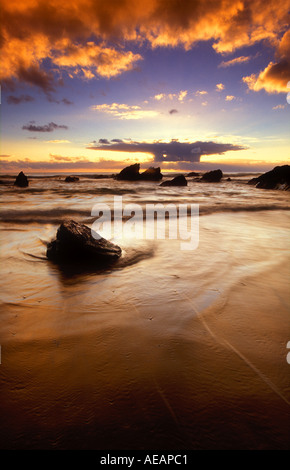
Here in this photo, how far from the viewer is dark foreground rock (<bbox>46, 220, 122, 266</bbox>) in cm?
390

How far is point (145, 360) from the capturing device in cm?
173

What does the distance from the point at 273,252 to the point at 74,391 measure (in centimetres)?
432

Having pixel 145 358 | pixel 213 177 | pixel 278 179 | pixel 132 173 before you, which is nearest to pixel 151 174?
pixel 132 173

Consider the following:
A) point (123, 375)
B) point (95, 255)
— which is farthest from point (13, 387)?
point (95, 255)

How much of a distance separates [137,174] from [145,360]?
36.7m

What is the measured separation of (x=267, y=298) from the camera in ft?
8.87

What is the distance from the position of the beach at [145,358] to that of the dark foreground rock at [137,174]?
1367 inches

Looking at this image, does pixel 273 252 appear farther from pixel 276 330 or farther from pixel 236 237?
pixel 276 330

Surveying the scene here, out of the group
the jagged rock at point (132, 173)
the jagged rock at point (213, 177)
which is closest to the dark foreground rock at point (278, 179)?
the jagged rock at point (213, 177)

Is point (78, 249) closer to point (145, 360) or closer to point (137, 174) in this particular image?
point (145, 360)

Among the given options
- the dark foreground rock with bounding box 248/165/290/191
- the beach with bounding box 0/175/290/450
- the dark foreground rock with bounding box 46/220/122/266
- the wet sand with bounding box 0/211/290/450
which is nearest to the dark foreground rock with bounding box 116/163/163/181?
the dark foreground rock with bounding box 248/165/290/191

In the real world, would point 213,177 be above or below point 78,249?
Answer: above

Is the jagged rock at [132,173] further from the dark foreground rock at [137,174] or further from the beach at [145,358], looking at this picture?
the beach at [145,358]

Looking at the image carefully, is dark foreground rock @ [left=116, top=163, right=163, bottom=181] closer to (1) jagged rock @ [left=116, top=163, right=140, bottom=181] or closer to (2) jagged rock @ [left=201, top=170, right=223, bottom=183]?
(1) jagged rock @ [left=116, top=163, right=140, bottom=181]
